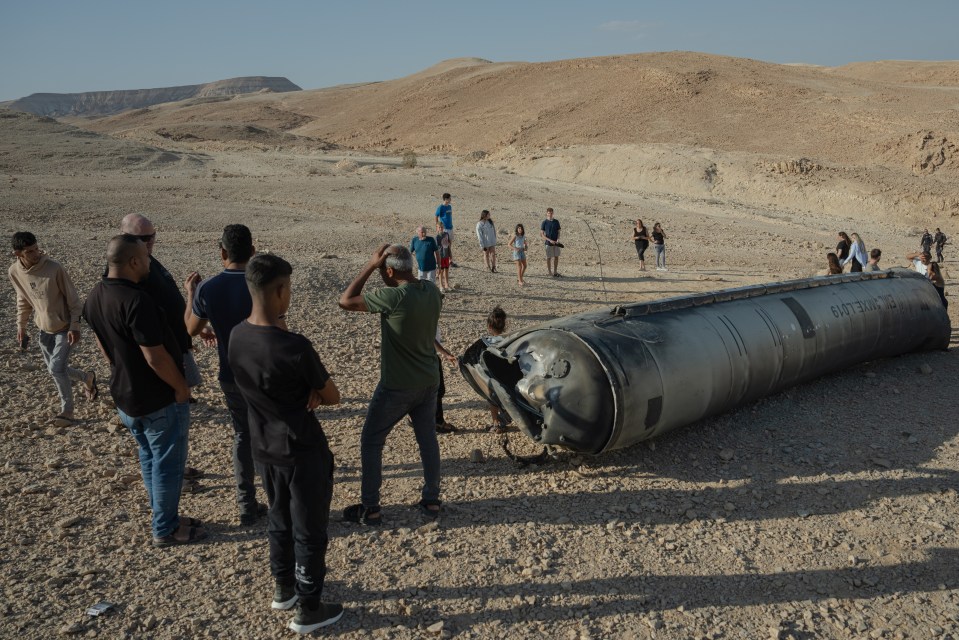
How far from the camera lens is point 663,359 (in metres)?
6.17

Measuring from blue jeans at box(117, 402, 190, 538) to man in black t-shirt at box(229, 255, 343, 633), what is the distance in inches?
39.9

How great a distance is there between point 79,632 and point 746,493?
15.7ft

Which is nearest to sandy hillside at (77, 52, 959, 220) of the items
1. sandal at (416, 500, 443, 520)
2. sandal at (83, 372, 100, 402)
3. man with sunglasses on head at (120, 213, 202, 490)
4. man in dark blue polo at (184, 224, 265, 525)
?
sandal at (416, 500, 443, 520)

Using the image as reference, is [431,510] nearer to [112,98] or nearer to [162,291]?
[162,291]

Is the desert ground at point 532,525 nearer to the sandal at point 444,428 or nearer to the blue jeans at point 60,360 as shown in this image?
the sandal at point 444,428

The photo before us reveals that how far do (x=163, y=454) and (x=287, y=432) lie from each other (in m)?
1.38

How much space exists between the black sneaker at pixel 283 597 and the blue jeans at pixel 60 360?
12.3 ft

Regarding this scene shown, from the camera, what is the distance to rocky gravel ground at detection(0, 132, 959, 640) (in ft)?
13.8

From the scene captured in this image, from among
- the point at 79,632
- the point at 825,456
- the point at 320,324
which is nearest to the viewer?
the point at 79,632

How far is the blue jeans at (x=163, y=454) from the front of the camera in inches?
182

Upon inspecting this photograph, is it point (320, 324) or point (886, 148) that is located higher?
point (886, 148)

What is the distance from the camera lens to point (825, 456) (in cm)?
642

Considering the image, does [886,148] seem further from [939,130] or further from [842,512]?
[842,512]

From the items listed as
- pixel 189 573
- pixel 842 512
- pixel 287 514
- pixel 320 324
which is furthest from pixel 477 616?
pixel 320 324
